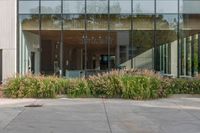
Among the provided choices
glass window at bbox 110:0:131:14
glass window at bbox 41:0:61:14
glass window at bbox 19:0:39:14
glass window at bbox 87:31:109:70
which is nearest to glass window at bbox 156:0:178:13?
glass window at bbox 110:0:131:14

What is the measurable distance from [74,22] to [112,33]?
234 centimetres

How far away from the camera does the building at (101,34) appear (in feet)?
88.5

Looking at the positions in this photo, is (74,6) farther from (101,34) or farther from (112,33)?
(112,33)

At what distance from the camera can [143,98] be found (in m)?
20.3

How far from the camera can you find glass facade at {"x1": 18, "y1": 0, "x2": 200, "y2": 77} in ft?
88.5

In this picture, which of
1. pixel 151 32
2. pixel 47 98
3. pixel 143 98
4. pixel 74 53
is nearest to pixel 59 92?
pixel 47 98

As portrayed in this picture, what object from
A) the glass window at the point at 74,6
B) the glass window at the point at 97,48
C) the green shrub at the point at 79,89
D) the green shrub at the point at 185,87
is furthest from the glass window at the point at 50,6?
the green shrub at the point at 185,87

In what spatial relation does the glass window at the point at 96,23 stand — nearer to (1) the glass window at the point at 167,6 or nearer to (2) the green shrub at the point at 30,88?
(1) the glass window at the point at 167,6

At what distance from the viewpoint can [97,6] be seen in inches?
1075

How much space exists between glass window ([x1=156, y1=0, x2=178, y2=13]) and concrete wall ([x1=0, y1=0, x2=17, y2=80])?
854 cm

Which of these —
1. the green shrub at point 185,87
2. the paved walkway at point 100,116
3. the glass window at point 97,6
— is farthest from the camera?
the glass window at point 97,6

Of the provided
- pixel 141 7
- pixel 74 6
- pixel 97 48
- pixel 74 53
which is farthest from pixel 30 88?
pixel 141 7

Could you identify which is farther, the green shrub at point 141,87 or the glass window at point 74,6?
the glass window at point 74,6

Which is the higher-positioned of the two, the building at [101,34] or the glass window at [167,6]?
the glass window at [167,6]
